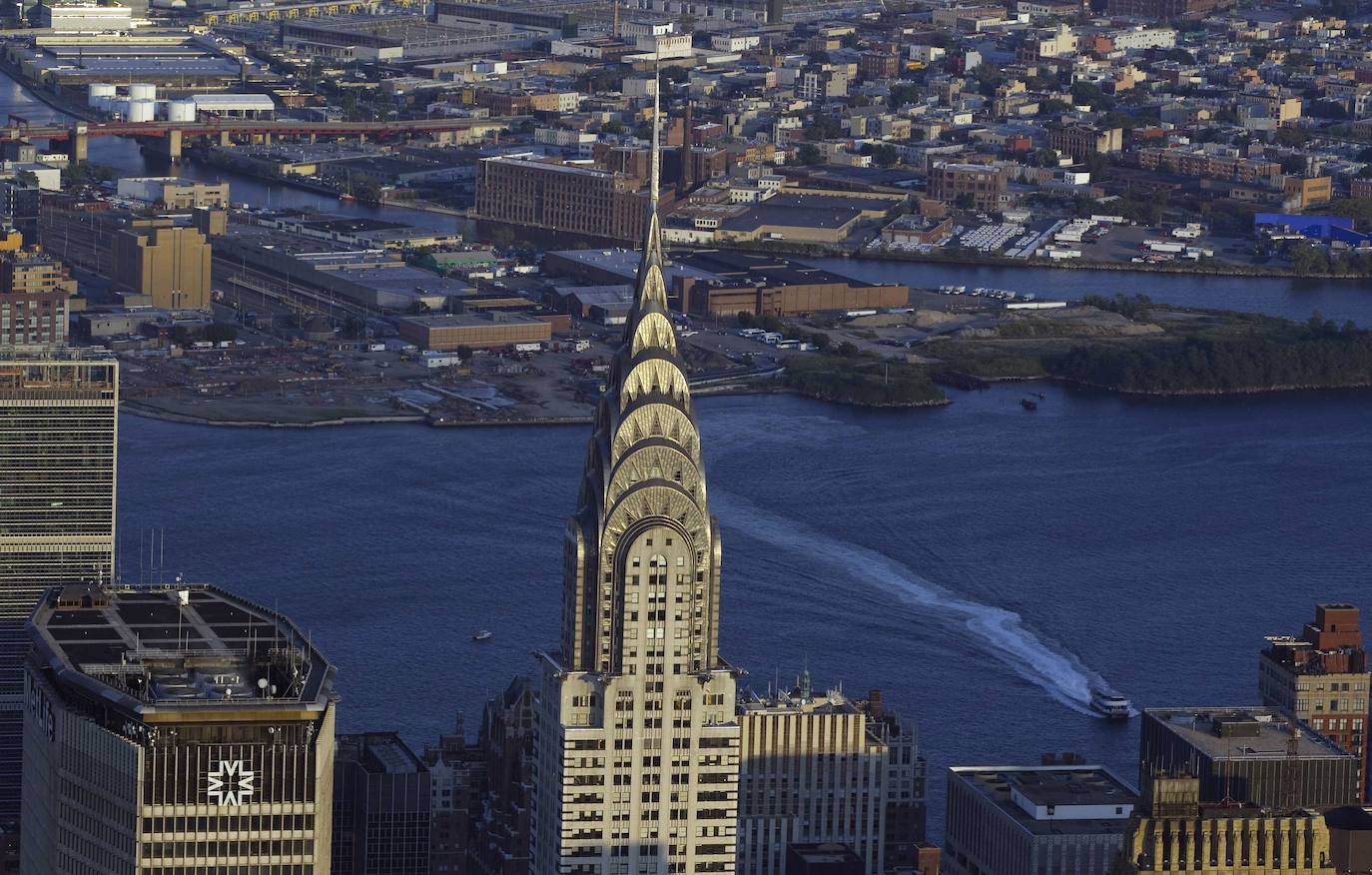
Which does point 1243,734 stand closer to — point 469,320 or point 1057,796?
point 1057,796

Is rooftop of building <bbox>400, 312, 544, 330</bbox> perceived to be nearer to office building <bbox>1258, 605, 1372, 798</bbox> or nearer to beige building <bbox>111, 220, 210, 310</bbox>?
beige building <bbox>111, 220, 210, 310</bbox>

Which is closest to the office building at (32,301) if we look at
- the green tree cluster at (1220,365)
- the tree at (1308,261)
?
the green tree cluster at (1220,365)

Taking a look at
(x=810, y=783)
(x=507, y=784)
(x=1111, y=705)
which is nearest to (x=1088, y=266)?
(x=1111, y=705)

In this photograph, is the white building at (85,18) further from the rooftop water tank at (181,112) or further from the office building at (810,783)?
the office building at (810,783)

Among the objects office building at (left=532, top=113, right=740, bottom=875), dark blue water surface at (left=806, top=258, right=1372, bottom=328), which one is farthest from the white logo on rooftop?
dark blue water surface at (left=806, top=258, right=1372, bottom=328)

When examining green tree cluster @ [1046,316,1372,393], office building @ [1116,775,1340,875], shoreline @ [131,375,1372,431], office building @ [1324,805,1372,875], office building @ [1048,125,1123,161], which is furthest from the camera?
office building @ [1048,125,1123,161]

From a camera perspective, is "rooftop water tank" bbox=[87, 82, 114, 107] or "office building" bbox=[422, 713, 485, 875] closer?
"office building" bbox=[422, 713, 485, 875]
